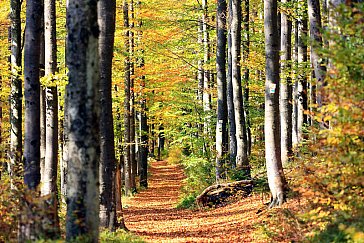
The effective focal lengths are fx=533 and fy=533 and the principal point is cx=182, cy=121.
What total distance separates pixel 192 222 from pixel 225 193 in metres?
2.60

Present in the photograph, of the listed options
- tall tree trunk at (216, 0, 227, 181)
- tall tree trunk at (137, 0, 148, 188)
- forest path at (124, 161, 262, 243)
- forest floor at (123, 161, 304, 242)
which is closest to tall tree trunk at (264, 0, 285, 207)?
forest floor at (123, 161, 304, 242)

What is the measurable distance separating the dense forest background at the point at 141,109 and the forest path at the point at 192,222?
19.9 inches

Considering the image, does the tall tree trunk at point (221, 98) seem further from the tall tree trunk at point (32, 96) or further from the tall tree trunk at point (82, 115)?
the tall tree trunk at point (82, 115)

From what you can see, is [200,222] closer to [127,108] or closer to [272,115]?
[272,115]

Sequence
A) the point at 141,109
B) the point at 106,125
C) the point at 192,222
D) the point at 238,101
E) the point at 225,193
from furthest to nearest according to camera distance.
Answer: the point at 141,109 → the point at 238,101 → the point at 225,193 → the point at 192,222 → the point at 106,125

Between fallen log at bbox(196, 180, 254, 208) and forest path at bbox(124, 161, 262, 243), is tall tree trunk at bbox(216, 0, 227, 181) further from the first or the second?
forest path at bbox(124, 161, 262, 243)

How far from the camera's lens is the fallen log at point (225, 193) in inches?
666

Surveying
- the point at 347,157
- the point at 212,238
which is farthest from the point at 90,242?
the point at 212,238

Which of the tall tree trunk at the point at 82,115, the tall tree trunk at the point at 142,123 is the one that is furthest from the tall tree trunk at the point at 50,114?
the tall tree trunk at the point at 142,123

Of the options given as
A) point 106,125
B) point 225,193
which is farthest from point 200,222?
point 106,125

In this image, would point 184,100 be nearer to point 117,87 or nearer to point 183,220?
point 117,87

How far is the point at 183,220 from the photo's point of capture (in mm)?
15391

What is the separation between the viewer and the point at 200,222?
14.5 metres

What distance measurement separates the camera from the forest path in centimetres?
1195
